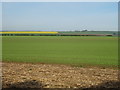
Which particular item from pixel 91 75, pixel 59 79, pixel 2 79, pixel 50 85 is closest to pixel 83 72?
pixel 91 75

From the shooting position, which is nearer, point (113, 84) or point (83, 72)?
point (113, 84)

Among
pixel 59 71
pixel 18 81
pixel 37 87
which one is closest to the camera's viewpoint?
pixel 37 87

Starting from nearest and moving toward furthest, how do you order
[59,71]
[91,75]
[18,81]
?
[18,81] < [91,75] < [59,71]

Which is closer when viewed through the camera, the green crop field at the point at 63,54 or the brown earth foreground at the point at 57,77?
the brown earth foreground at the point at 57,77

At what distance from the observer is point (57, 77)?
10.0m

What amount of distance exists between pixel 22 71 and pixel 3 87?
2576 millimetres

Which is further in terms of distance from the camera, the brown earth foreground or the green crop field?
the green crop field

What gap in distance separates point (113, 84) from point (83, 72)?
2.18 meters

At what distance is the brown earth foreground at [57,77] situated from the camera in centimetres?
897

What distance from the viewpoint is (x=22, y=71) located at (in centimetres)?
1137

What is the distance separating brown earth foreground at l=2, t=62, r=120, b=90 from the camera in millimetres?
8969

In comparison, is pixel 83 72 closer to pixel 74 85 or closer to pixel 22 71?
pixel 74 85

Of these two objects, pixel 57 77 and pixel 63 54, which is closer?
pixel 57 77

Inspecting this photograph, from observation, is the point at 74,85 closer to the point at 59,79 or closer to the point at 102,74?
the point at 59,79
